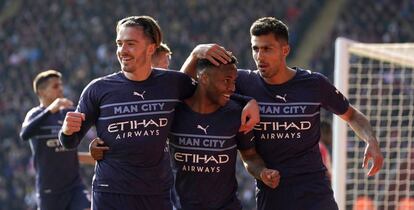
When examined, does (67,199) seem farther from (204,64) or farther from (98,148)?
(204,64)

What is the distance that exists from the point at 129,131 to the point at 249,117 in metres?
0.73

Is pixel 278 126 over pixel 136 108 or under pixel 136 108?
under

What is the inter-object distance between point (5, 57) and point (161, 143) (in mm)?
20965

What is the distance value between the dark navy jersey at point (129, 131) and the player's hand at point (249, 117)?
447mm

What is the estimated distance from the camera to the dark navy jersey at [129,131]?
5.91 metres

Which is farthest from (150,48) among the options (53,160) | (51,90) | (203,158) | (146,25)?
(51,90)

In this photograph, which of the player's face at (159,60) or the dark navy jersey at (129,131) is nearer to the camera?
the dark navy jersey at (129,131)

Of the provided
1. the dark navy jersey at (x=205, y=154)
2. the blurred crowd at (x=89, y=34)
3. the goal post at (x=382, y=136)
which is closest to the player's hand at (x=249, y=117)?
the dark navy jersey at (x=205, y=154)

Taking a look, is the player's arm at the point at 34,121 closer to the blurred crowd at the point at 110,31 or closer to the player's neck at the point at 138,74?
the player's neck at the point at 138,74

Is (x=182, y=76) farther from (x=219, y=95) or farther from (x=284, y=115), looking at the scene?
(x=284, y=115)

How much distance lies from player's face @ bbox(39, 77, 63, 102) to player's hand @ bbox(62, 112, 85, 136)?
4054 mm

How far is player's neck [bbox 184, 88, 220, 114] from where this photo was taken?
20.1ft

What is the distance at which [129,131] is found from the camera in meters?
5.90

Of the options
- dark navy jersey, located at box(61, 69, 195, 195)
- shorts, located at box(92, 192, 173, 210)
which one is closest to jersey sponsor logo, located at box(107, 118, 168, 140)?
dark navy jersey, located at box(61, 69, 195, 195)
